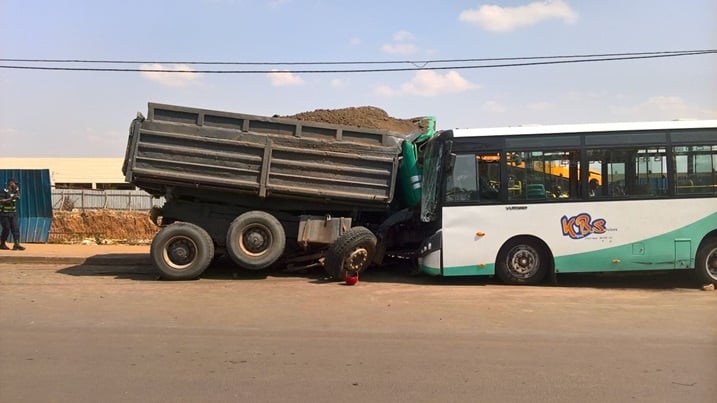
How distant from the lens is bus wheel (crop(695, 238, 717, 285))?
8.71 meters

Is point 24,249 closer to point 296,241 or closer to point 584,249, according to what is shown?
point 296,241

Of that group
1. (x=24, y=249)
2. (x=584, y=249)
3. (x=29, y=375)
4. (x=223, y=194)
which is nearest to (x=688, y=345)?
(x=584, y=249)

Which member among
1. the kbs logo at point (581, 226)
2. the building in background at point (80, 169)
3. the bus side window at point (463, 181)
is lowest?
the kbs logo at point (581, 226)

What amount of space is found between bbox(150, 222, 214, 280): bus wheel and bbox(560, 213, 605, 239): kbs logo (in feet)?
20.3

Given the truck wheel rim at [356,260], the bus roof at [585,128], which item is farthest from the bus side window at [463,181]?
the truck wheel rim at [356,260]

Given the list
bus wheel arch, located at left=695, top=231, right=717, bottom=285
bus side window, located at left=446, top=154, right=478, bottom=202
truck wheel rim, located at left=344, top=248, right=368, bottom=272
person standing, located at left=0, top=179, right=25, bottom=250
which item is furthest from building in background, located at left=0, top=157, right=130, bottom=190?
bus wheel arch, located at left=695, top=231, right=717, bottom=285

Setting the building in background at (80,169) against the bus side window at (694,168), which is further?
the building in background at (80,169)

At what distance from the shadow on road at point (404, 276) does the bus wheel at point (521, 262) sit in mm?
318

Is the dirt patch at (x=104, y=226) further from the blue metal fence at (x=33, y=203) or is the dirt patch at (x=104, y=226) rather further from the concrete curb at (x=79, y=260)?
the concrete curb at (x=79, y=260)

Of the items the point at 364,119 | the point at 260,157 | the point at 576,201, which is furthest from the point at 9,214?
the point at 576,201

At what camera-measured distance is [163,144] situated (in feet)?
30.9

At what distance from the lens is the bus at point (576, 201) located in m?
8.77

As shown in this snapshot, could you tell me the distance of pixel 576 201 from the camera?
29.2 feet

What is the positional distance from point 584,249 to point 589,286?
28.3 inches
